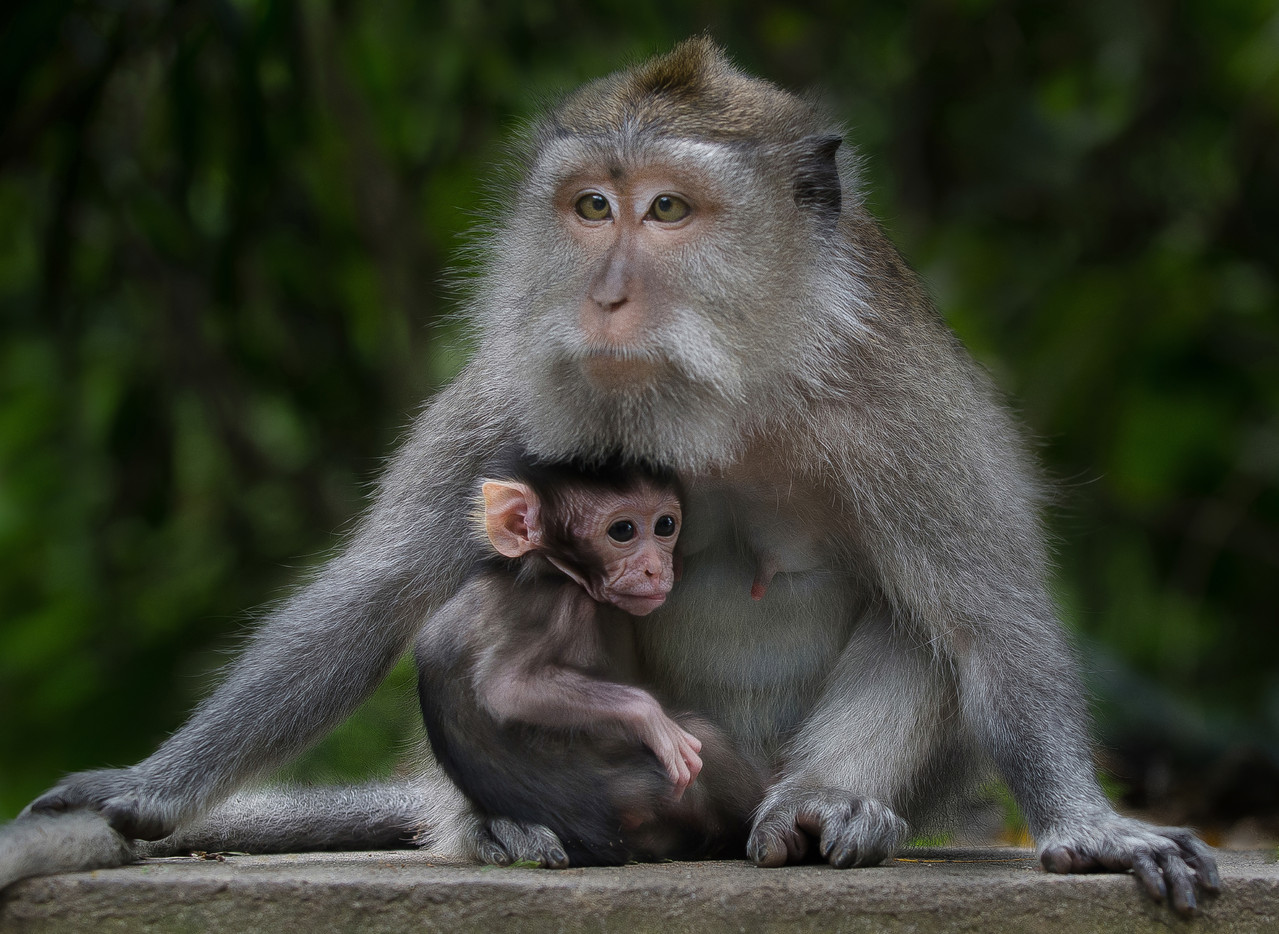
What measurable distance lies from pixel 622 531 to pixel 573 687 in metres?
0.41

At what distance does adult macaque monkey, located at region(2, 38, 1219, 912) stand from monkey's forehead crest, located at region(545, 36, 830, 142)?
1 cm

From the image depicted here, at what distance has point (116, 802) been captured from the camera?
3.57 m

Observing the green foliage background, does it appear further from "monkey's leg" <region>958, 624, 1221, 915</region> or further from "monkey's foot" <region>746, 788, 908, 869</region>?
"monkey's leg" <region>958, 624, 1221, 915</region>

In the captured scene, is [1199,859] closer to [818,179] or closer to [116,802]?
[818,179]

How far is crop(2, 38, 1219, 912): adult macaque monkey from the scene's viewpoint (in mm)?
3488

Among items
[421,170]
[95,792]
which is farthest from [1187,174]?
[95,792]

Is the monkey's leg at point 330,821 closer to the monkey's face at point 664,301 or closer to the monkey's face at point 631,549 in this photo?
the monkey's face at point 631,549

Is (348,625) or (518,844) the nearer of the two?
(518,844)

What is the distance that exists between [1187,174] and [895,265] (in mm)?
4883

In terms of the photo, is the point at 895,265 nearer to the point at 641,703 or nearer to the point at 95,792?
the point at 641,703

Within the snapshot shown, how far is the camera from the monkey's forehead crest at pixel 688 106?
3.68 metres

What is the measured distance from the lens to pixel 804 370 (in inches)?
147

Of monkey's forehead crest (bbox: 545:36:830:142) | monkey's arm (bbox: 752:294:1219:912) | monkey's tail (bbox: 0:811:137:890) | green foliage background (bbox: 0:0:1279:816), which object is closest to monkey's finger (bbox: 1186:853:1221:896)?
monkey's arm (bbox: 752:294:1219:912)

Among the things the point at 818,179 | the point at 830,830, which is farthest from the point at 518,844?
the point at 818,179
